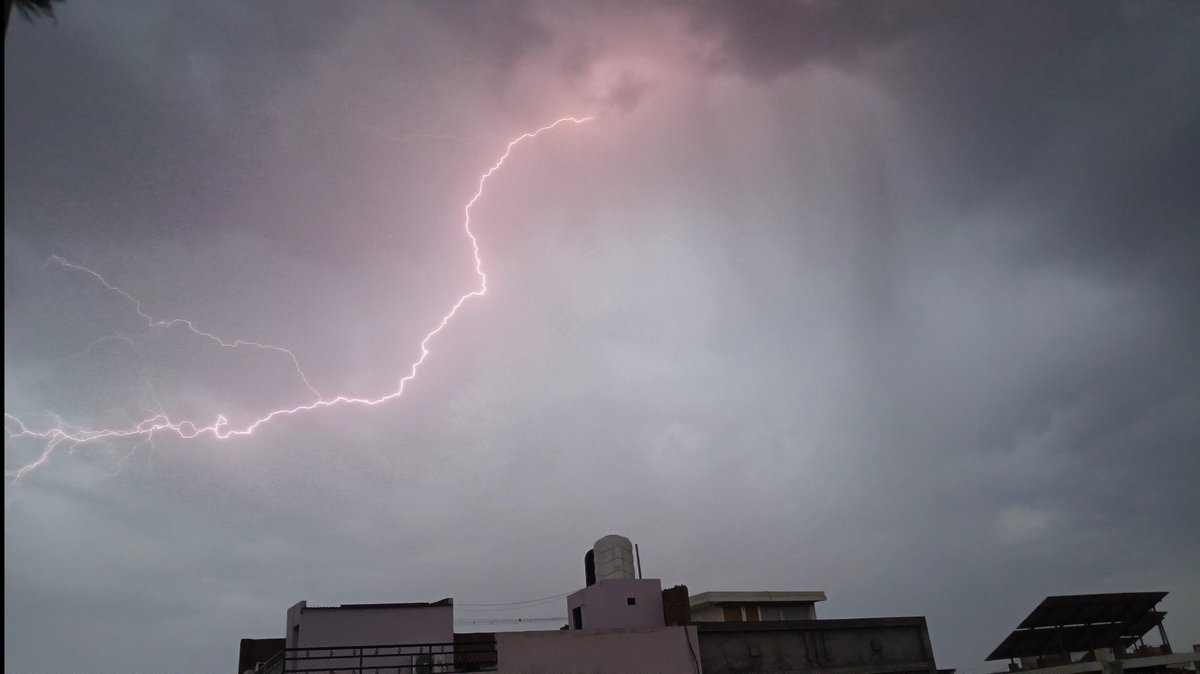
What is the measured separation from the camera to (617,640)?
79.8 ft

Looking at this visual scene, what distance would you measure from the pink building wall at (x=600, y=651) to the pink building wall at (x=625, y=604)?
4.59m

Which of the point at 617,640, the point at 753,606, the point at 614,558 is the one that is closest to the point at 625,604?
the point at 614,558

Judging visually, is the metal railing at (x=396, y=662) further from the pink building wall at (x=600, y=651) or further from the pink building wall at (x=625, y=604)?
the pink building wall at (x=625, y=604)

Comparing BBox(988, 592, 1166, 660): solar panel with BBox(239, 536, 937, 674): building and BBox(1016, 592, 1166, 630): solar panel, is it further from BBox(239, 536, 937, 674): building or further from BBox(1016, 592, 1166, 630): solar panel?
BBox(239, 536, 937, 674): building

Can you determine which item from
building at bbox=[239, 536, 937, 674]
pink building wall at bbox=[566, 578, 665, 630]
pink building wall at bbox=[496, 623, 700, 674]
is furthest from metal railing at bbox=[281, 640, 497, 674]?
pink building wall at bbox=[566, 578, 665, 630]

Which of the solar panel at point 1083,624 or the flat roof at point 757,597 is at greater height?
the flat roof at point 757,597

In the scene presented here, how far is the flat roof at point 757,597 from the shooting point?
36125mm

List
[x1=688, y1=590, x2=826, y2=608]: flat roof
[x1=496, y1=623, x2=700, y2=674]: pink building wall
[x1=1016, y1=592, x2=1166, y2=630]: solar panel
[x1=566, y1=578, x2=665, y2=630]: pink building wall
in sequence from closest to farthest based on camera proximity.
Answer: [x1=496, y1=623, x2=700, y2=674]: pink building wall < [x1=566, y1=578, x2=665, y2=630]: pink building wall < [x1=1016, y1=592, x2=1166, y2=630]: solar panel < [x1=688, y1=590, x2=826, y2=608]: flat roof

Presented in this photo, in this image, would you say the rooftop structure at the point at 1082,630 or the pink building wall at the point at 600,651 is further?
the rooftop structure at the point at 1082,630

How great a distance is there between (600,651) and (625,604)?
232 inches

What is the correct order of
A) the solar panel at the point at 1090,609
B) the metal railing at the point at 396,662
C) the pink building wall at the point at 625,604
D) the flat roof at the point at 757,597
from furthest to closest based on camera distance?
the flat roof at the point at 757,597
the solar panel at the point at 1090,609
the pink building wall at the point at 625,604
the metal railing at the point at 396,662

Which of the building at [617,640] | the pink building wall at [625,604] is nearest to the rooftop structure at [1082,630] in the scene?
the building at [617,640]

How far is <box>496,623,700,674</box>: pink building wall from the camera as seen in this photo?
22.8m

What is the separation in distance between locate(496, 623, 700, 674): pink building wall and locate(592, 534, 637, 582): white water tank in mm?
6577
